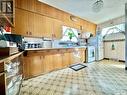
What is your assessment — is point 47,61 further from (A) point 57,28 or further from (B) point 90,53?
(B) point 90,53

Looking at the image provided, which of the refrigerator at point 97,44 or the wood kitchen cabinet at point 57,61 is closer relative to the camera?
the wood kitchen cabinet at point 57,61

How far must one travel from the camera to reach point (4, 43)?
59.4 inches

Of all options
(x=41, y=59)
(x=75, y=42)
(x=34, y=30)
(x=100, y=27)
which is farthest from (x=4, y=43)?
(x=100, y=27)

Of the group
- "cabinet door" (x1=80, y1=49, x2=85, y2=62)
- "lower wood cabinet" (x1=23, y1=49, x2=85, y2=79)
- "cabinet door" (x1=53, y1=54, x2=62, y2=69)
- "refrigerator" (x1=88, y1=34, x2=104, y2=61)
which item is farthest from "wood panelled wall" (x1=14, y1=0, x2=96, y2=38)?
"refrigerator" (x1=88, y1=34, x2=104, y2=61)

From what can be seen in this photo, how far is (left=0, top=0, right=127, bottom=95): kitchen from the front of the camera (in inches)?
85.4

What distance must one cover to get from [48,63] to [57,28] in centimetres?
163

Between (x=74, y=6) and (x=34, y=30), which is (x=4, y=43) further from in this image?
(x=74, y=6)

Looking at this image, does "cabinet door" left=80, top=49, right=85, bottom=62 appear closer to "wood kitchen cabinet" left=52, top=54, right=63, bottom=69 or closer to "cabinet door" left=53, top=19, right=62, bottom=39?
"cabinet door" left=53, top=19, right=62, bottom=39

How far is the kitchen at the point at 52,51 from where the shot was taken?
7.12 ft

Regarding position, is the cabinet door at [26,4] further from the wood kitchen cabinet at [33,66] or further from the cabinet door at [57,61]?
the cabinet door at [57,61]

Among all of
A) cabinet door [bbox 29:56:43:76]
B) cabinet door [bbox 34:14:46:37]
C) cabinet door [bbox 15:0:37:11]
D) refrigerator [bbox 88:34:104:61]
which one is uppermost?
cabinet door [bbox 15:0:37:11]

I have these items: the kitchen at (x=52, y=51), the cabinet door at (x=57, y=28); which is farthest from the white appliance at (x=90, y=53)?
the cabinet door at (x=57, y=28)

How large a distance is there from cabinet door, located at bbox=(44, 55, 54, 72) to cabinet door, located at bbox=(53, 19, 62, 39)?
1152 millimetres

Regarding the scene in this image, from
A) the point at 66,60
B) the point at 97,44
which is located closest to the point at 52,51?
the point at 66,60
